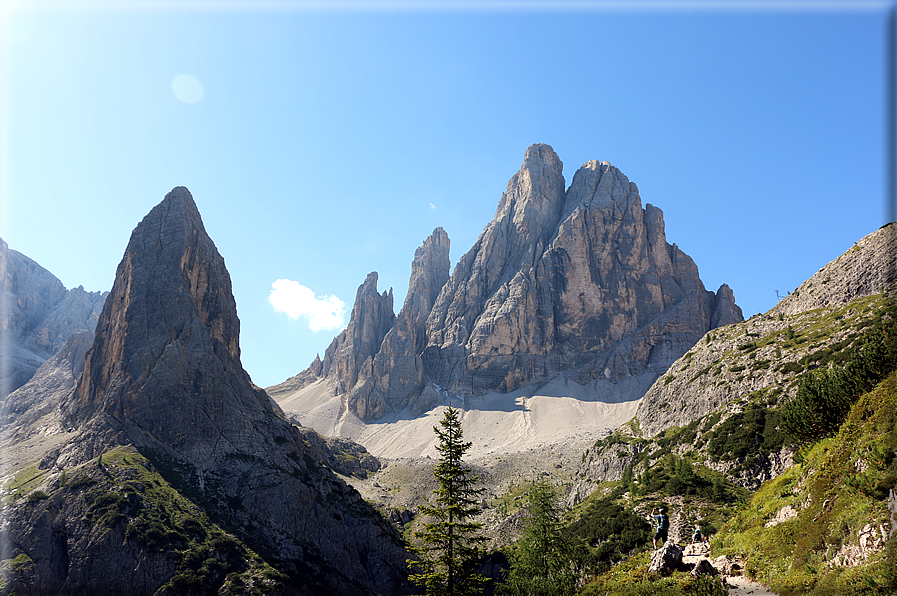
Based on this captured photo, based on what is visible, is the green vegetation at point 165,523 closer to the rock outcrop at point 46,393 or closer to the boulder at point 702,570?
the rock outcrop at point 46,393

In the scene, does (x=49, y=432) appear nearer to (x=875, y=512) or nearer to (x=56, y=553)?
(x=56, y=553)

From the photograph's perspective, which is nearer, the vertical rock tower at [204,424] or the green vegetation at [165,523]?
the green vegetation at [165,523]

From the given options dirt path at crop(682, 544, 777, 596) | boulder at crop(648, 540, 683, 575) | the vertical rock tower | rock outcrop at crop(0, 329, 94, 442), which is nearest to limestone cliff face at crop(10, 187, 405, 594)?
the vertical rock tower

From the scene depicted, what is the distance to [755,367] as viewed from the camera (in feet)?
221

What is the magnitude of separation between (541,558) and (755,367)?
48.8m

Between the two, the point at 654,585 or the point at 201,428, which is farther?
the point at 201,428

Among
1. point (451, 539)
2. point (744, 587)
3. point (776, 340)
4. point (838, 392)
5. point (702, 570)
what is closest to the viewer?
point (744, 587)

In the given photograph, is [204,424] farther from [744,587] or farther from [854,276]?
[854,276]

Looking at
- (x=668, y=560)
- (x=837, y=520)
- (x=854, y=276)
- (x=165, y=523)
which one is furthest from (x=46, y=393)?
(x=854, y=276)

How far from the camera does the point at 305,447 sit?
350 feet

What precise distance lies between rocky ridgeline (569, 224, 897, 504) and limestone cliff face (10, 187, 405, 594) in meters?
43.7

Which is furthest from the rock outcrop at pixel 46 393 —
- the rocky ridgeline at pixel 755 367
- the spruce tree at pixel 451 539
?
the rocky ridgeline at pixel 755 367

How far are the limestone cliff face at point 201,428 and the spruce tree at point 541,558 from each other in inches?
1914

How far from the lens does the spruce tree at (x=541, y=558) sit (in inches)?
1337
